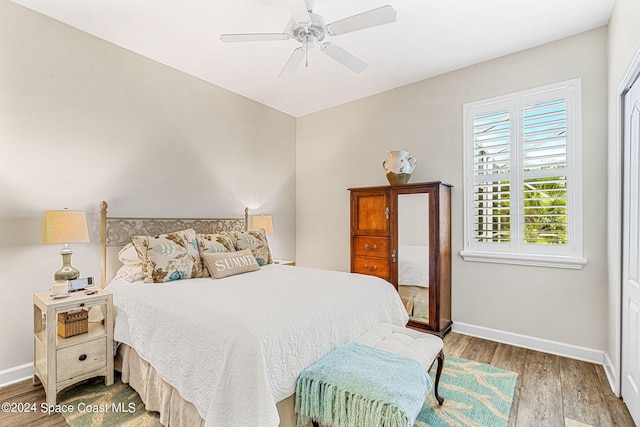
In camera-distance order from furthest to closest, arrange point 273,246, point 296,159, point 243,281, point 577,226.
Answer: point 296,159 < point 273,246 < point 577,226 < point 243,281

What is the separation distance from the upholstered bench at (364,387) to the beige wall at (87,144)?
2347mm

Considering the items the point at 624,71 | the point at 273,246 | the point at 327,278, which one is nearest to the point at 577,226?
the point at 624,71

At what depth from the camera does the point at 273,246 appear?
4.54 metres

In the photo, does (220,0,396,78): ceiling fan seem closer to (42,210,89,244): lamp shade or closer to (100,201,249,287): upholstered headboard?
(42,210,89,244): lamp shade

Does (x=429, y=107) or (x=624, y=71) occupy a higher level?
(x=429, y=107)

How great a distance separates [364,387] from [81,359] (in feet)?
6.59

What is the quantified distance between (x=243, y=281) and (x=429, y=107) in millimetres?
2841

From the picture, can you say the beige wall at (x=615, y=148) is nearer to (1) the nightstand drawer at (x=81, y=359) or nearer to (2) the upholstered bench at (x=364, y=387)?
(2) the upholstered bench at (x=364, y=387)

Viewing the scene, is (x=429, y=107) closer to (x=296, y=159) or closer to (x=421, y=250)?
(x=421, y=250)

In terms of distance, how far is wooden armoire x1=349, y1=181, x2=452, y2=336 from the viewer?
314cm

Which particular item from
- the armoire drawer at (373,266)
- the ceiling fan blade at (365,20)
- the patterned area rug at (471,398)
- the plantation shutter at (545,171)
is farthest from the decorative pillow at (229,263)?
the plantation shutter at (545,171)

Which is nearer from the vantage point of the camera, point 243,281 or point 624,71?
point 624,71

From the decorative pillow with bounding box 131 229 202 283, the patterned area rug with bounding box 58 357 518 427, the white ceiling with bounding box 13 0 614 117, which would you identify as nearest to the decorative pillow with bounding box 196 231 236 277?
the decorative pillow with bounding box 131 229 202 283

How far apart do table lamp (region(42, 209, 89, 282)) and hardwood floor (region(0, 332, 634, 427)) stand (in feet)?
2.80
